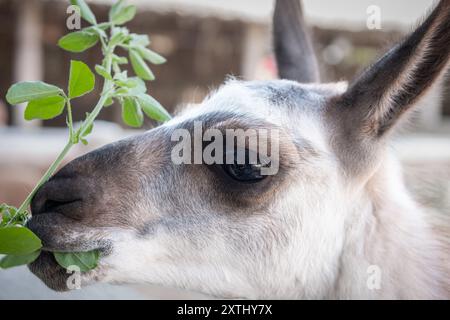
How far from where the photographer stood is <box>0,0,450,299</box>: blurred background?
2598 millimetres

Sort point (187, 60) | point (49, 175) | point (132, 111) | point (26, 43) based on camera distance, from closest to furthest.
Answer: point (49, 175) → point (132, 111) → point (26, 43) → point (187, 60)

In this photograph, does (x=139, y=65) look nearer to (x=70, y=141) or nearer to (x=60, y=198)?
(x=70, y=141)

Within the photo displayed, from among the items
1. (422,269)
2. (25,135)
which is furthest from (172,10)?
(422,269)

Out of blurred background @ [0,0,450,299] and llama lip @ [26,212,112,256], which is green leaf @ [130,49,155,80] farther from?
llama lip @ [26,212,112,256]

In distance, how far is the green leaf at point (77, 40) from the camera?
193 cm

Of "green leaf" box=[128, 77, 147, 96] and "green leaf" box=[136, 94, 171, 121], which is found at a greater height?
"green leaf" box=[128, 77, 147, 96]

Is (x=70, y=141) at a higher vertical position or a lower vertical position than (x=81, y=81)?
lower

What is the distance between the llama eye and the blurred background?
63cm

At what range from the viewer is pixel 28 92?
5.56ft

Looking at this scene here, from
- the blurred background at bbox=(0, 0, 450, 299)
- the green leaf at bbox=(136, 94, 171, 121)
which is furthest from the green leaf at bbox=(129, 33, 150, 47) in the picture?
the blurred background at bbox=(0, 0, 450, 299)

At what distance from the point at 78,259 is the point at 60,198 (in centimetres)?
19

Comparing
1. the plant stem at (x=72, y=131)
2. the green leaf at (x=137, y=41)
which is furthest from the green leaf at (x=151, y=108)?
the green leaf at (x=137, y=41)

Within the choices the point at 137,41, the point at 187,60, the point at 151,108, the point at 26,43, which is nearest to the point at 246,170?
the point at 151,108
